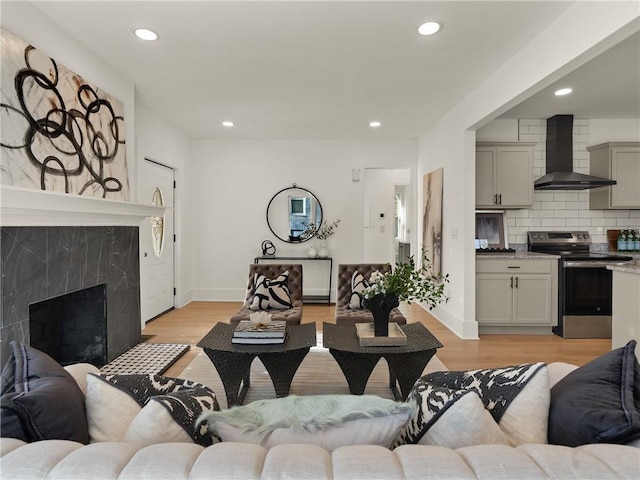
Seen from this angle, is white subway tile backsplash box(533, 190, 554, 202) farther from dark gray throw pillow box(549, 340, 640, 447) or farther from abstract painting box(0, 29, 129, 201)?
abstract painting box(0, 29, 129, 201)

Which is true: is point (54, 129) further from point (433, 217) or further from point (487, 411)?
point (433, 217)

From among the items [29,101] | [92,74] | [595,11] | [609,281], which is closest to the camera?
[595,11]

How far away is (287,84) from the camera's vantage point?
3604 millimetres

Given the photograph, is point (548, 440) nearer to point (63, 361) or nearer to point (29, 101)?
point (29, 101)

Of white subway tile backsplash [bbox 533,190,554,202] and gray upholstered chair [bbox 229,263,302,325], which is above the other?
white subway tile backsplash [bbox 533,190,554,202]

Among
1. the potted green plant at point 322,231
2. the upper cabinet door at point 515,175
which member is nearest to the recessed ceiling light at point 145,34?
the potted green plant at point 322,231

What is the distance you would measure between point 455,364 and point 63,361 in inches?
132

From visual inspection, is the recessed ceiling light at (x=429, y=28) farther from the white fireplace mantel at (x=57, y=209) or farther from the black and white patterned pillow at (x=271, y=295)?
the white fireplace mantel at (x=57, y=209)

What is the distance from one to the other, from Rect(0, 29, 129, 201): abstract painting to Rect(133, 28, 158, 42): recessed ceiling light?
0.58 meters

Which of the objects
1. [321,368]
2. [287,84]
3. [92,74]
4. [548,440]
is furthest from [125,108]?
[548,440]

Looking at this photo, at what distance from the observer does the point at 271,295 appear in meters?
3.62

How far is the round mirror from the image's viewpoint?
19.5 feet

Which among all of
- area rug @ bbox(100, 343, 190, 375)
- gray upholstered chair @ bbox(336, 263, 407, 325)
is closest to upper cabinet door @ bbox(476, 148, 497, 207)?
gray upholstered chair @ bbox(336, 263, 407, 325)

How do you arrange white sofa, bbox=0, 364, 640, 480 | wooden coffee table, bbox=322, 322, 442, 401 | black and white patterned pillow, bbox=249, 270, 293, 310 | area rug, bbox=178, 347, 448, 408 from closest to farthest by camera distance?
1. white sofa, bbox=0, 364, 640, 480
2. wooden coffee table, bbox=322, 322, 442, 401
3. area rug, bbox=178, 347, 448, 408
4. black and white patterned pillow, bbox=249, 270, 293, 310
